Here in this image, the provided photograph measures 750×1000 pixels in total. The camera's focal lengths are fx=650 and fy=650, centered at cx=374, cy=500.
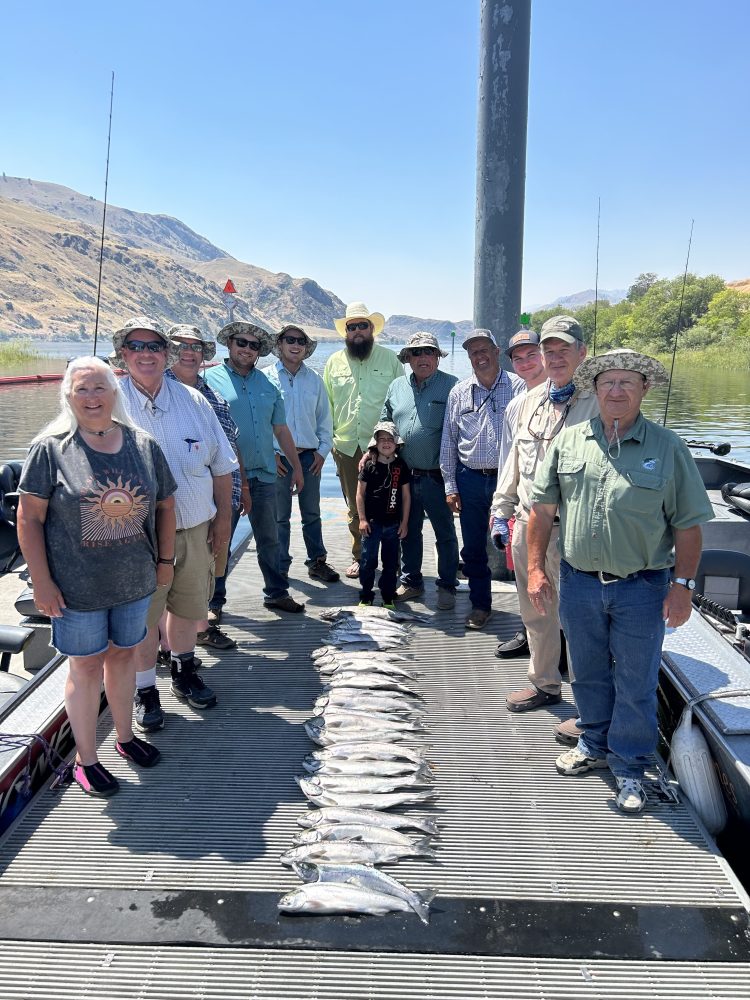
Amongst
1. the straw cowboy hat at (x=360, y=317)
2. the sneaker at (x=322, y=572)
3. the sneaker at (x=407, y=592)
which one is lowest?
the sneaker at (x=407, y=592)

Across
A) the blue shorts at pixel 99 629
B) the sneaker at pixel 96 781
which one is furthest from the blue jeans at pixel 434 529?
the sneaker at pixel 96 781

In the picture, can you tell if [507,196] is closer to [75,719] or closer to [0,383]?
[75,719]

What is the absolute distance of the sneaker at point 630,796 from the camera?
9.61ft

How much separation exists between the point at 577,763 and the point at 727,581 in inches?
118

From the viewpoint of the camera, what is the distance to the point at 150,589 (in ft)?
9.78

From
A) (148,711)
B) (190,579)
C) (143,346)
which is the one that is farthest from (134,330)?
(148,711)

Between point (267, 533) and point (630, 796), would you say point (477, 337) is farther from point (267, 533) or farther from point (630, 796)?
point (630, 796)

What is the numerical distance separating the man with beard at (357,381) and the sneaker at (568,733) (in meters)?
2.80

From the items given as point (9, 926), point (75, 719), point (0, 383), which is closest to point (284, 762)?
point (75, 719)

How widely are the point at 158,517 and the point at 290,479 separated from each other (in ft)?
7.57

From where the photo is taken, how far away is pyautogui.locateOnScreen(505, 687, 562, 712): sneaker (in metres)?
3.78

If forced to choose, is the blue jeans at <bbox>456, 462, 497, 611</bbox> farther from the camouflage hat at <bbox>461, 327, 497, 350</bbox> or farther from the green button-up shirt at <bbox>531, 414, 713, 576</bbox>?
the green button-up shirt at <bbox>531, 414, 713, 576</bbox>

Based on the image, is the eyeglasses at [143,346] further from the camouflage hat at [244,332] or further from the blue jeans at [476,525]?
the blue jeans at [476,525]

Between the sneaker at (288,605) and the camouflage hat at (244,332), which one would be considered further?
the sneaker at (288,605)
